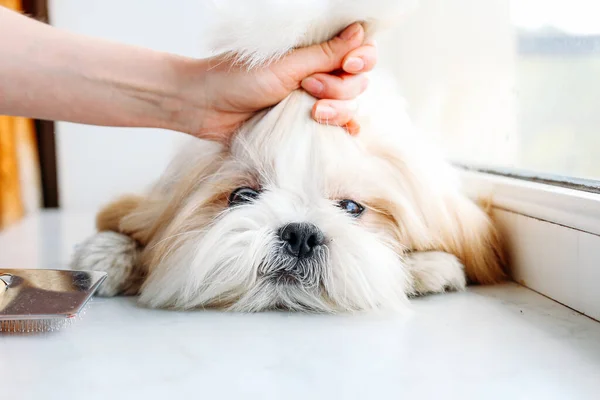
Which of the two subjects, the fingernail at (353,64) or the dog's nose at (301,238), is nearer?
the dog's nose at (301,238)

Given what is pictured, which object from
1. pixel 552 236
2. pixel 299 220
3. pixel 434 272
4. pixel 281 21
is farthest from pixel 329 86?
pixel 552 236

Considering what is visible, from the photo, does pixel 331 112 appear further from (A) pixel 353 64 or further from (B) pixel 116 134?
(B) pixel 116 134

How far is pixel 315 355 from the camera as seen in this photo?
85cm

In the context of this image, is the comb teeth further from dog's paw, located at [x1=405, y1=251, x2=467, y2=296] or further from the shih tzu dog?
dog's paw, located at [x1=405, y1=251, x2=467, y2=296]

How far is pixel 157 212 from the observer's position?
1.30 metres

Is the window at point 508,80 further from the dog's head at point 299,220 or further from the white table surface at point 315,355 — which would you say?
the white table surface at point 315,355

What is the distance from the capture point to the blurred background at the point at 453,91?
50.4 inches

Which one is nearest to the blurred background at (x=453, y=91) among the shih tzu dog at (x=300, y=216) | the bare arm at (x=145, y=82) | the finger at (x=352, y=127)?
the bare arm at (x=145, y=82)

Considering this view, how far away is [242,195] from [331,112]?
0.22 meters

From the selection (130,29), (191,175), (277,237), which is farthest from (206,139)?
(130,29)

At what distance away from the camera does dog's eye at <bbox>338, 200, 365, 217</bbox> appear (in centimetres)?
117

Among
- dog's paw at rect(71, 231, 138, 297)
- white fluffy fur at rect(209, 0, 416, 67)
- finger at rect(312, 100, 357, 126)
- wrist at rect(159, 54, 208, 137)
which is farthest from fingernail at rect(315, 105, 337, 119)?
dog's paw at rect(71, 231, 138, 297)

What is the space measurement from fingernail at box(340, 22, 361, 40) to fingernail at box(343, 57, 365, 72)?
0.04 metres

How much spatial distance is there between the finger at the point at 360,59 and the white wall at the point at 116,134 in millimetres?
1574
